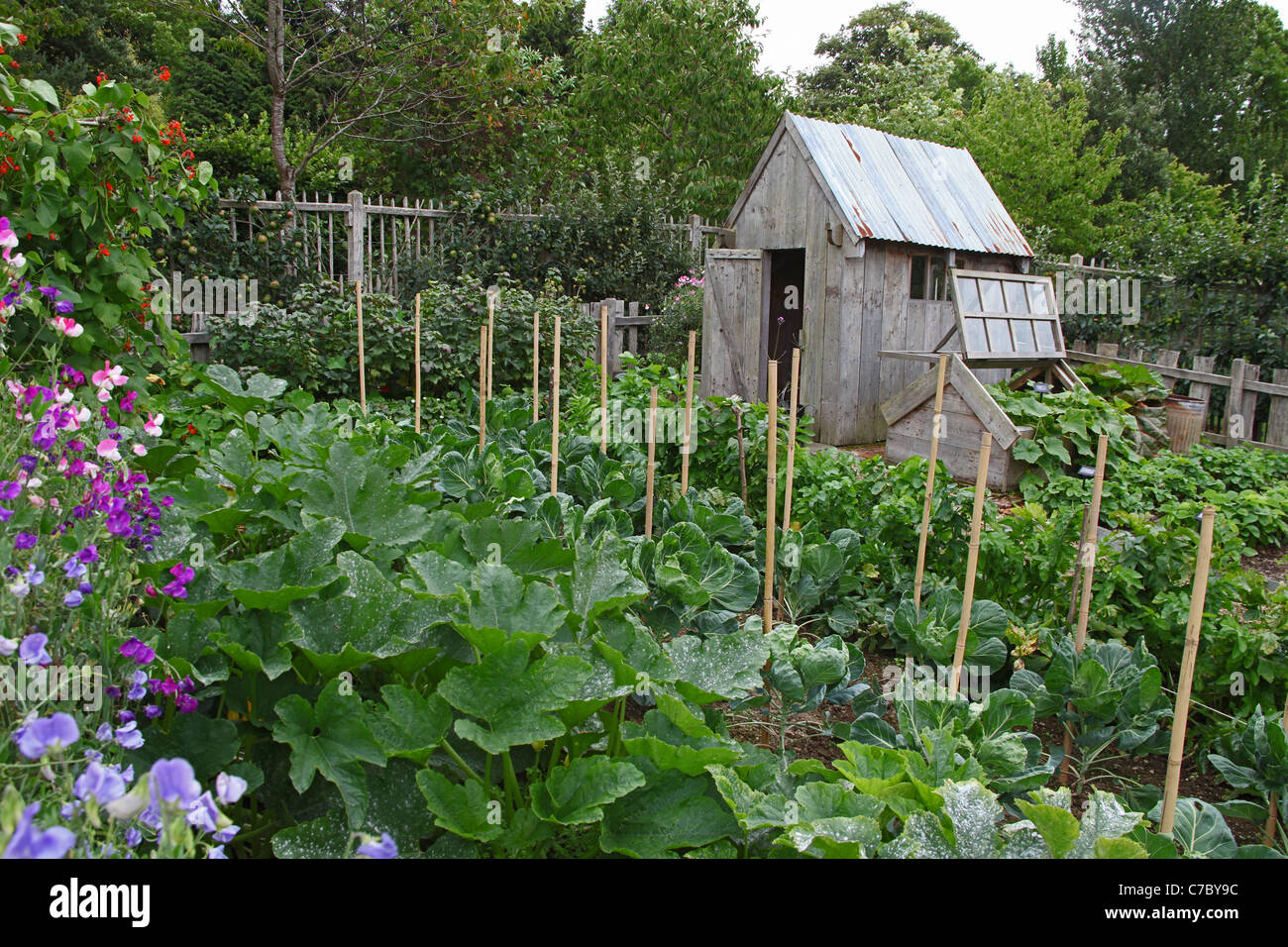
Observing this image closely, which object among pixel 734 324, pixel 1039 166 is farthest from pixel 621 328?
pixel 1039 166

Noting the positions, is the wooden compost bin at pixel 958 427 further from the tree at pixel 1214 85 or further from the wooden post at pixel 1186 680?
the tree at pixel 1214 85

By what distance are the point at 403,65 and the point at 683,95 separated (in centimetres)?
778

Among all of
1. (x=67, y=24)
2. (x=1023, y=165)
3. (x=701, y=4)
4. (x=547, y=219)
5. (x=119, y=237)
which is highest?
(x=701, y=4)

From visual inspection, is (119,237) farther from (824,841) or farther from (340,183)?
(340,183)

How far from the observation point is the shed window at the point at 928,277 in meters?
8.59

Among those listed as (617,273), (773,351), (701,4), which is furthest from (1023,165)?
(773,351)

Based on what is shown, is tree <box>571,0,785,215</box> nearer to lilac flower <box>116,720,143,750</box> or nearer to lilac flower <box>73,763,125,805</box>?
lilac flower <box>116,720,143,750</box>

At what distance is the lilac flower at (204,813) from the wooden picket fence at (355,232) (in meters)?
10.0

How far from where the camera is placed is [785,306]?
1010cm

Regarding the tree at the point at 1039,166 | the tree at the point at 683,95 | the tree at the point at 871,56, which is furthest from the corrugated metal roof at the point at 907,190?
the tree at the point at 871,56

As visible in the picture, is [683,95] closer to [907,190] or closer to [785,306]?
[785,306]

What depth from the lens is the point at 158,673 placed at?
1.66 meters

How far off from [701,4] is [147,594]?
773 inches

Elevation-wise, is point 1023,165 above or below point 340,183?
above
